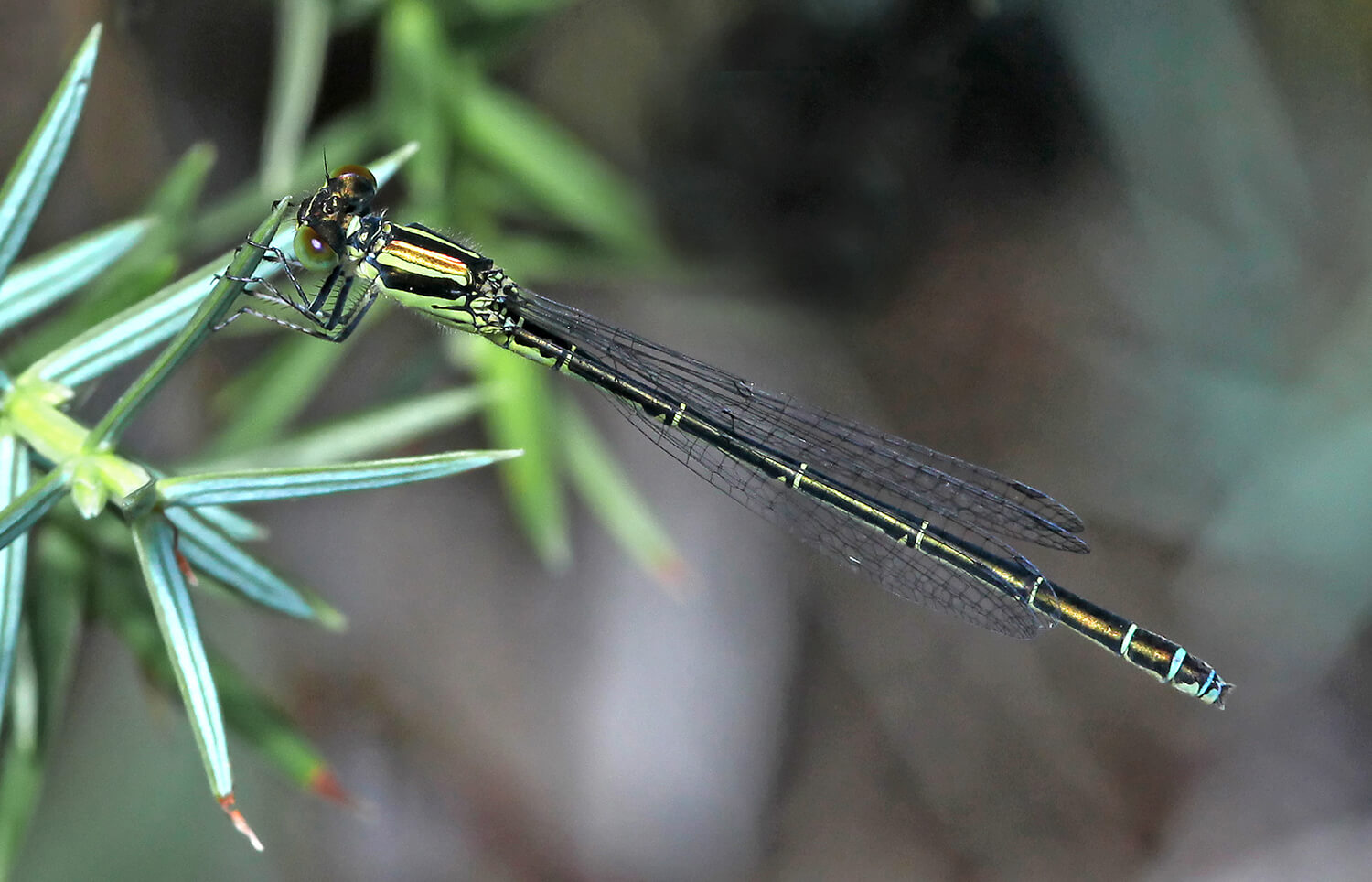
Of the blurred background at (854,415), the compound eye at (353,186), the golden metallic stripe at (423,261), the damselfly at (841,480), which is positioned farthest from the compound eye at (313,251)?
the blurred background at (854,415)

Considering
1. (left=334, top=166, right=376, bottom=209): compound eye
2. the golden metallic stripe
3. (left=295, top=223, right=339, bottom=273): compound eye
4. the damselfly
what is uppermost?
the damselfly

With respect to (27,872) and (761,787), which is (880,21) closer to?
(761,787)

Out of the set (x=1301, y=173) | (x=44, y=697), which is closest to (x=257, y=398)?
(x=44, y=697)

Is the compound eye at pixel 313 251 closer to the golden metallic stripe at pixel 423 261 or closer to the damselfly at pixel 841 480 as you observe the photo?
the golden metallic stripe at pixel 423 261

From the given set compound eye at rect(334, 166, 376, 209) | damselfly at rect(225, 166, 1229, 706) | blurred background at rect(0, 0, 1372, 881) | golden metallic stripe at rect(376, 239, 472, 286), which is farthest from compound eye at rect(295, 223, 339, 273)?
blurred background at rect(0, 0, 1372, 881)

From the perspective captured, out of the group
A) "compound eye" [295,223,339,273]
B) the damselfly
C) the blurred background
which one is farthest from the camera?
the blurred background

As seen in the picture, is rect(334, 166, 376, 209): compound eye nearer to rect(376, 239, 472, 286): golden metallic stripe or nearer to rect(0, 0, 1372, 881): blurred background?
rect(376, 239, 472, 286): golden metallic stripe

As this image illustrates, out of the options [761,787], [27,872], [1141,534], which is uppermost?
[1141,534]
